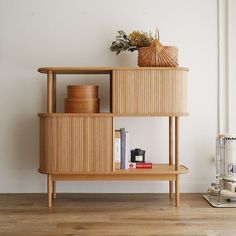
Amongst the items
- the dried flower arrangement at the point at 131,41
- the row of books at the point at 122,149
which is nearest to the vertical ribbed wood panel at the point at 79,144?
the row of books at the point at 122,149

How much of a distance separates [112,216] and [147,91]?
82cm

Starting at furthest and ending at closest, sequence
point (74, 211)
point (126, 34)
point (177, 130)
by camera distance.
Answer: point (126, 34), point (177, 130), point (74, 211)

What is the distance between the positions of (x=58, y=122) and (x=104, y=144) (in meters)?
0.33

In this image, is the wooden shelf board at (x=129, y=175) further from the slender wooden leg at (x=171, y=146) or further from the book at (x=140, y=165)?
the slender wooden leg at (x=171, y=146)

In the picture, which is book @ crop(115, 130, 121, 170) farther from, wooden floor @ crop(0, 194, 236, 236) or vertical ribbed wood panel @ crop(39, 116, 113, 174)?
wooden floor @ crop(0, 194, 236, 236)

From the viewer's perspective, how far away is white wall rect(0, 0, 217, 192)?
2.89 metres

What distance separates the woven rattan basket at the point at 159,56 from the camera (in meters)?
2.49

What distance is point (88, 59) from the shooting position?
2898mm

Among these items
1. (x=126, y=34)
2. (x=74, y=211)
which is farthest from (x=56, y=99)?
(x=74, y=211)

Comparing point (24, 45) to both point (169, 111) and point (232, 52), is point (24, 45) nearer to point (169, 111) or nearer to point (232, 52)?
point (169, 111)

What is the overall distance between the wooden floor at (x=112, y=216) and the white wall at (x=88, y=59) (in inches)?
8.1

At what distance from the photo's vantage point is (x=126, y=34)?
2.89m

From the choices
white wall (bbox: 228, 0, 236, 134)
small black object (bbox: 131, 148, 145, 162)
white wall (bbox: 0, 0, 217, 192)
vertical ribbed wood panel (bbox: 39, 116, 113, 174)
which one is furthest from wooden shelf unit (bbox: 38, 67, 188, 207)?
white wall (bbox: 228, 0, 236, 134)

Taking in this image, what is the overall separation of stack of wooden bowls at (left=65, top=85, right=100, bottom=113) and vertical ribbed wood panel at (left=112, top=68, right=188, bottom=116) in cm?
17
